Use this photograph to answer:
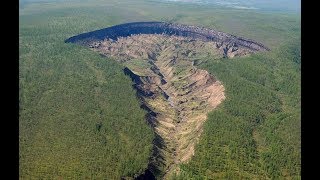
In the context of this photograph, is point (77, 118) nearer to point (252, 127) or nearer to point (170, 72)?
point (252, 127)

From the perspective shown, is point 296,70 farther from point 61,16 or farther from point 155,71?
point 61,16

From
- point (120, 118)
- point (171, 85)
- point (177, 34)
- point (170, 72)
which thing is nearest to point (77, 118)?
point (120, 118)

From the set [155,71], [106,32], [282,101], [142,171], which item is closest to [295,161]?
[142,171]

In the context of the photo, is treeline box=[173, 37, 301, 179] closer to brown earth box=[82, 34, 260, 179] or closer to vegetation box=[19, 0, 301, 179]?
vegetation box=[19, 0, 301, 179]

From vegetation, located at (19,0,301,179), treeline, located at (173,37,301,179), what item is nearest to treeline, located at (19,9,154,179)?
vegetation, located at (19,0,301,179)

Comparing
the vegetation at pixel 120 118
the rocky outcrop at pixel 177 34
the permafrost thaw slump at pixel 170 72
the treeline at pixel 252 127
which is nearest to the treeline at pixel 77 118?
the vegetation at pixel 120 118
